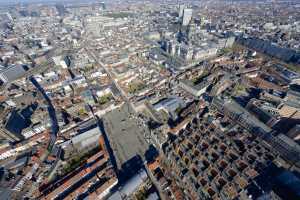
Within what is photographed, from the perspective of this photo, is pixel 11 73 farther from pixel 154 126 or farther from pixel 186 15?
pixel 186 15

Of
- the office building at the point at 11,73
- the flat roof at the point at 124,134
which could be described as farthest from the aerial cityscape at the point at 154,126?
the office building at the point at 11,73

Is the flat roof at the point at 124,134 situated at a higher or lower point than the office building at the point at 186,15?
lower

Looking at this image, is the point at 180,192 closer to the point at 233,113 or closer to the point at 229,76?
the point at 233,113

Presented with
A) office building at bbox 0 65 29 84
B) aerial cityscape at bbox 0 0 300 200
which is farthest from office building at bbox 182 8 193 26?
office building at bbox 0 65 29 84

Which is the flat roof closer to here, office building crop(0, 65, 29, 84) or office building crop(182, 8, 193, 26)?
office building crop(0, 65, 29, 84)

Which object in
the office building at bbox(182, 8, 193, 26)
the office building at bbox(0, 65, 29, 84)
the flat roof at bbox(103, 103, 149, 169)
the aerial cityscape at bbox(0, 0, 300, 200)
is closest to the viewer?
the aerial cityscape at bbox(0, 0, 300, 200)

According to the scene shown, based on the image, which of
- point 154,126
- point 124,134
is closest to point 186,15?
point 154,126

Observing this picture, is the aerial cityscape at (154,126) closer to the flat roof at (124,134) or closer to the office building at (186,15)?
the flat roof at (124,134)

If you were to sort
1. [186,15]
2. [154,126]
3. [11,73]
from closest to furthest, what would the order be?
[154,126], [11,73], [186,15]

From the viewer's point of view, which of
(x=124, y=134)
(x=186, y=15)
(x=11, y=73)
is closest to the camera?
(x=124, y=134)
